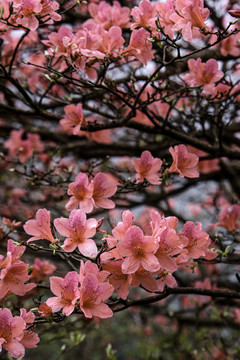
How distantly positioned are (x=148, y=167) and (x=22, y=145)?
1.60m

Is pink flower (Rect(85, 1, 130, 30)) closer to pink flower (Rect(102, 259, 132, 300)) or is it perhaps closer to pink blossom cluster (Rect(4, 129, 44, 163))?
pink blossom cluster (Rect(4, 129, 44, 163))

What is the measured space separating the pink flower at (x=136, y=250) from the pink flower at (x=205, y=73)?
3.53 ft

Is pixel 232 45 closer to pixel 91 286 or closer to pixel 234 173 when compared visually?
pixel 234 173

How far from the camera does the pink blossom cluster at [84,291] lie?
131cm

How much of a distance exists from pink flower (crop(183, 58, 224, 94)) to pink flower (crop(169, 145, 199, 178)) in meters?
0.44

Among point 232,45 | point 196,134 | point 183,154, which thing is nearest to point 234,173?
point 196,134

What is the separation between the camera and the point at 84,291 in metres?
1.31

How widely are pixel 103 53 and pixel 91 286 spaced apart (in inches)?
44.0

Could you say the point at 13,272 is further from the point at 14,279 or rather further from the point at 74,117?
the point at 74,117

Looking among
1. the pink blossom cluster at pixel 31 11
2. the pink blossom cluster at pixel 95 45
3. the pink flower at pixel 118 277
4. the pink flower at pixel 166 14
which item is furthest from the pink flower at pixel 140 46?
the pink flower at pixel 118 277

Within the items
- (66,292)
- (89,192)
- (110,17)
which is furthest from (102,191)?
(110,17)

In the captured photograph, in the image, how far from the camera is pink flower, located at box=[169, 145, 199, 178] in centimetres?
182

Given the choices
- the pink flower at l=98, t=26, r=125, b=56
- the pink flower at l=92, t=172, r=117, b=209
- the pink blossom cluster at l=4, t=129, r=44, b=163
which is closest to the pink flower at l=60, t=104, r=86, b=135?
the pink flower at l=98, t=26, r=125, b=56

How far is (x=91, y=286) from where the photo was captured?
1.31 m
